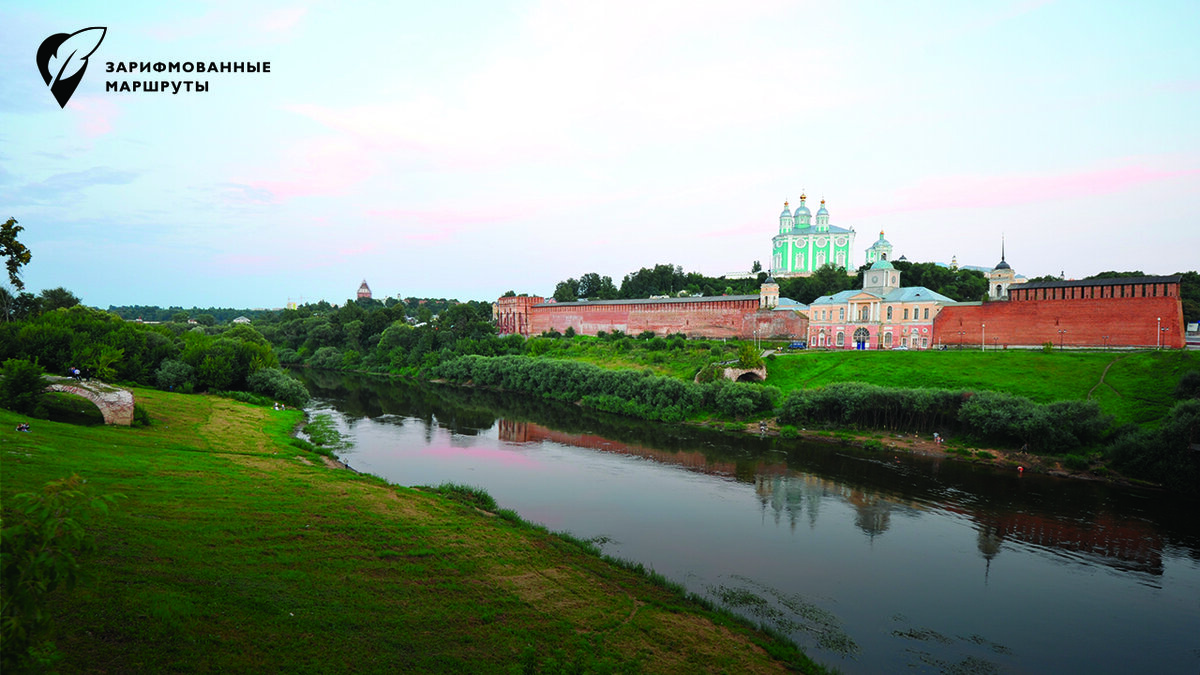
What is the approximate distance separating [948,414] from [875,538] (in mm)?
12121

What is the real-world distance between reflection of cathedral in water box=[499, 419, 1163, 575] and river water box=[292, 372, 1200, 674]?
0.07 meters

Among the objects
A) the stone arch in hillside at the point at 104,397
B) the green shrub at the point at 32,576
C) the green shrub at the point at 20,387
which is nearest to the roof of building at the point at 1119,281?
the green shrub at the point at 32,576

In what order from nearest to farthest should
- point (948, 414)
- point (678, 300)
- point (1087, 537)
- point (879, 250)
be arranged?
point (1087, 537)
point (948, 414)
point (678, 300)
point (879, 250)

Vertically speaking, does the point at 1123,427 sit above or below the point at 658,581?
above

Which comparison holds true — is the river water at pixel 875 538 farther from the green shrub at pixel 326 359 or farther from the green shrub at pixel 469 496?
the green shrub at pixel 326 359

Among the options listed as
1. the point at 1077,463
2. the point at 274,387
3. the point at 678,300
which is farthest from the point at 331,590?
the point at 678,300

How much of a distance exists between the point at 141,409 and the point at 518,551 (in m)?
13.9

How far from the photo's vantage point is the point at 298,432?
23.8 meters

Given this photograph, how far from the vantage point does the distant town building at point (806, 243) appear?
275ft

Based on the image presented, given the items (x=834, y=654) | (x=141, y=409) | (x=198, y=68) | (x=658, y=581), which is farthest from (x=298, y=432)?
(x=834, y=654)

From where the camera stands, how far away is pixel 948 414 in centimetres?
2467

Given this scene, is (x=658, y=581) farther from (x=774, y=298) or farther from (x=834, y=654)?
(x=774, y=298)

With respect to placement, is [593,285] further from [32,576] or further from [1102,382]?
[32,576]

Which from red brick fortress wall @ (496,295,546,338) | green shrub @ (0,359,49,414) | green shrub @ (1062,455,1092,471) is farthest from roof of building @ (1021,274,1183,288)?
red brick fortress wall @ (496,295,546,338)
